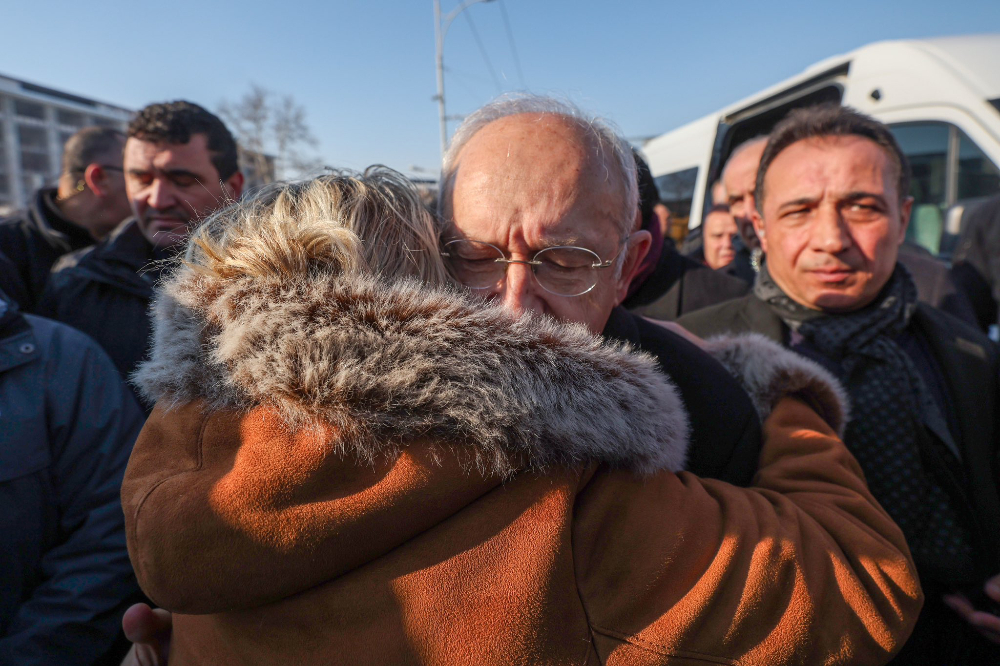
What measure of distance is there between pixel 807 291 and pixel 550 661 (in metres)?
1.77

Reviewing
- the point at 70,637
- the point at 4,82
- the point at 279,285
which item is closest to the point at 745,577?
the point at 279,285

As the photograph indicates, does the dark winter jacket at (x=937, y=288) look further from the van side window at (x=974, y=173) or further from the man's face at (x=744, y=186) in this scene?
the van side window at (x=974, y=173)

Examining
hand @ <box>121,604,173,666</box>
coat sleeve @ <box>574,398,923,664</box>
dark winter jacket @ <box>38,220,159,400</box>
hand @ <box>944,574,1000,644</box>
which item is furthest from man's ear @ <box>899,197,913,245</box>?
dark winter jacket @ <box>38,220,159,400</box>

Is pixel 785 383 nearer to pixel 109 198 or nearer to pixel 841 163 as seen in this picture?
pixel 841 163

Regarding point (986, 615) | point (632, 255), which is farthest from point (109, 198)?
point (986, 615)

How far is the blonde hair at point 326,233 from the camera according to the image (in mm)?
1025

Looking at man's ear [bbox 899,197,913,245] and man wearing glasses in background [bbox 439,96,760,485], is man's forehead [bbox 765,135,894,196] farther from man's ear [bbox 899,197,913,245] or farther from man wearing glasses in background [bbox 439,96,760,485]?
man wearing glasses in background [bbox 439,96,760,485]

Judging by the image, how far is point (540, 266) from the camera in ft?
4.87

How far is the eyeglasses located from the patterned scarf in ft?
3.64

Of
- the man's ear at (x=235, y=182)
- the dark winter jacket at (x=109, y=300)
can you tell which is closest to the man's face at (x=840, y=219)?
the dark winter jacket at (x=109, y=300)

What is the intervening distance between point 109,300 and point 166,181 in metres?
0.80

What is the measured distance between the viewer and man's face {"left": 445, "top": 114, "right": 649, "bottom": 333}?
145 centimetres

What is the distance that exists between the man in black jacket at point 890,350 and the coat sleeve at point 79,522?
2271 millimetres

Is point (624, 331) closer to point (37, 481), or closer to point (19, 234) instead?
point (37, 481)
